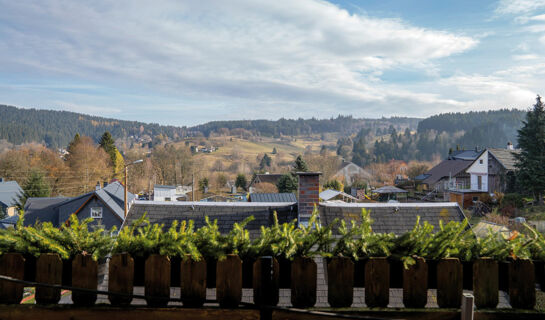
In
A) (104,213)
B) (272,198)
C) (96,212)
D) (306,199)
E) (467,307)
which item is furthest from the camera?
(272,198)

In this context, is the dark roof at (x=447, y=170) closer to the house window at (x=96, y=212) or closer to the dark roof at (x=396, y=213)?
the house window at (x=96, y=212)

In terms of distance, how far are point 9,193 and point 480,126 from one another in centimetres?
12726

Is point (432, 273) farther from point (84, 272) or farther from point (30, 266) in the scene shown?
point (30, 266)

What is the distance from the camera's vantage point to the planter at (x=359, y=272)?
2197mm

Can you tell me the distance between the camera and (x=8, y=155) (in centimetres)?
5169

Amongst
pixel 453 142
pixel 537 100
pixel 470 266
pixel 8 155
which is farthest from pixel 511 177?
pixel 453 142

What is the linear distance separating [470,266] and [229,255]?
4.70 ft

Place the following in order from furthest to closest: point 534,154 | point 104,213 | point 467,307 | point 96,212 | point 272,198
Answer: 1. point 534,154
2. point 272,198
3. point 104,213
4. point 96,212
5. point 467,307

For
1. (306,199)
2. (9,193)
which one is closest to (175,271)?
(306,199)

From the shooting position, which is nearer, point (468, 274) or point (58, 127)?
point (468, 274)

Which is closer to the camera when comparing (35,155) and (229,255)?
(229,255)

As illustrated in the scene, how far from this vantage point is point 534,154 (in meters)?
31.9

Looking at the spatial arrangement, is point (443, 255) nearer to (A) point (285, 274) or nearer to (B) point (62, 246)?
(A) point (285, 274)

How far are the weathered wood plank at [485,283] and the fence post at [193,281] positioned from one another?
159 centimetres
